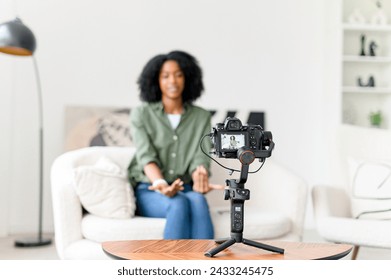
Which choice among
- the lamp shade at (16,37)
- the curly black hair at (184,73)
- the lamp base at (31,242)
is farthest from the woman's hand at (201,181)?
the lamp shade at (16,37)

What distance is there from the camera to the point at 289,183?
7.62 ft

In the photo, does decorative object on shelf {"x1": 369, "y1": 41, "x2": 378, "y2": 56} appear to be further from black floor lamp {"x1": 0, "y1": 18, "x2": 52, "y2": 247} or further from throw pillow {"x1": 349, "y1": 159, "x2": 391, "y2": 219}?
black floor lamp {"x1": 0, "y1": 18, "x2": 52, "y2": 247}

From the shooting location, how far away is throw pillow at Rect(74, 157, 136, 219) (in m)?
2.06

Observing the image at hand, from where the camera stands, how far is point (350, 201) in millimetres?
2295

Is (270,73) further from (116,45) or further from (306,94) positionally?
(116,45)

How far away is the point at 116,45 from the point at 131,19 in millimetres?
145

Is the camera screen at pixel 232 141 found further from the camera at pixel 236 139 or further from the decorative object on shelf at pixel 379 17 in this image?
the decorative object on shelf at pixel 379 17

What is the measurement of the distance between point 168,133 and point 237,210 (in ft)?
2.88

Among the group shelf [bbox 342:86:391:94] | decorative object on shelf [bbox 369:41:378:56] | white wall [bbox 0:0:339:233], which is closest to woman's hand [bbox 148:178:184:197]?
white wall [bbox 0:0:339:233]

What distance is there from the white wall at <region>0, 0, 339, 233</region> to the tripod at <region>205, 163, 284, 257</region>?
4.11 feet

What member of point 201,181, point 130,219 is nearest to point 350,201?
point 201,181

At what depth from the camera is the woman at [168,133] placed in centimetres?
213

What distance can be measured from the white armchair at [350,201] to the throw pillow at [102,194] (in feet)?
2.28
